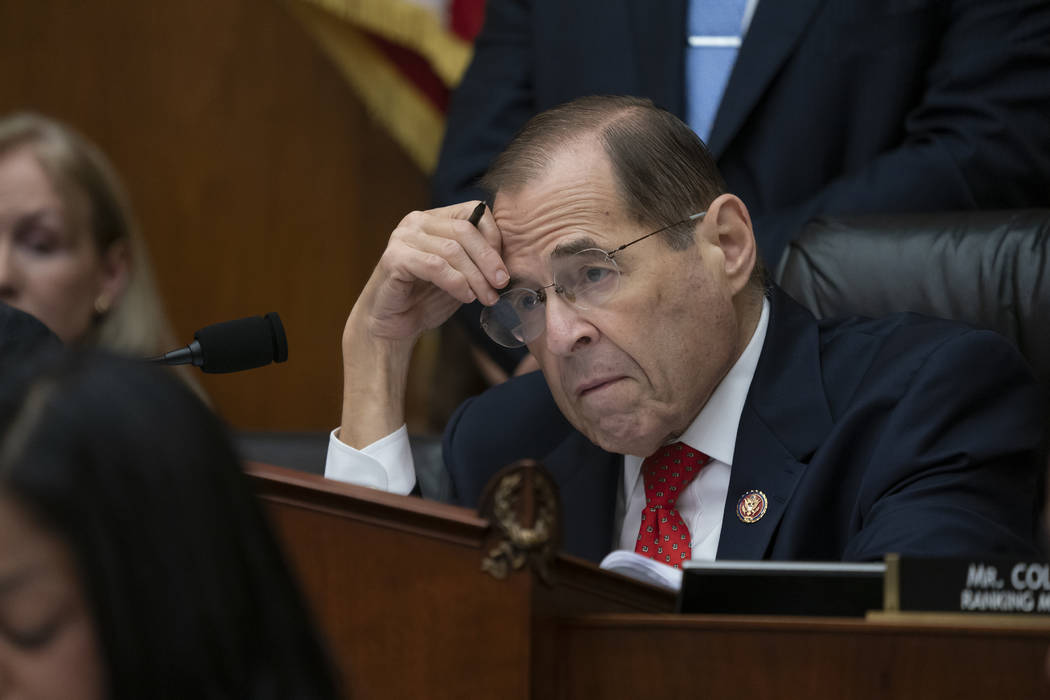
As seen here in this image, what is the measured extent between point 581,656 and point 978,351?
3.06 ft

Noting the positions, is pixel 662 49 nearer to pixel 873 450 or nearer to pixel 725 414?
pixel 725 414

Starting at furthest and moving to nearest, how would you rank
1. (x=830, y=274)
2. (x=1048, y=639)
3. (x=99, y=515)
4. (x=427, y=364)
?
1. (x=427, y=364)
2. (x=830, y=274)
3. (x=1048, y=639)
4. (x=99, y=515)

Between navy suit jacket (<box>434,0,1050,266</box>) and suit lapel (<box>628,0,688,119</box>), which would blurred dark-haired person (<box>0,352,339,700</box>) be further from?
suit lapel (<box>628,0,688,119</box>)

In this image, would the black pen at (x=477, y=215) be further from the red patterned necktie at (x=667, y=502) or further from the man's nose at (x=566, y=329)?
the red patterned necktie at (x=667, y=502)

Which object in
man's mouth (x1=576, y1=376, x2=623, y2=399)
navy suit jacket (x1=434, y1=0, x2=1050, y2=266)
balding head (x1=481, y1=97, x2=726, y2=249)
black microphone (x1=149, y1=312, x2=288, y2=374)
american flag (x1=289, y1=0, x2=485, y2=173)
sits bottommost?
man's mouth (x1=576, y1=376, x2=623, y2=399)

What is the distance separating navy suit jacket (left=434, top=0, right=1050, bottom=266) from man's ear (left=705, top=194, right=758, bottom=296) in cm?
38

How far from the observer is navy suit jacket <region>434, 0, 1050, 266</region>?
2676 mm

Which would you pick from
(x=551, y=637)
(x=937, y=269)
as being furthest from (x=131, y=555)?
(x=937, y=269)

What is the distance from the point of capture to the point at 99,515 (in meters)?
0.79

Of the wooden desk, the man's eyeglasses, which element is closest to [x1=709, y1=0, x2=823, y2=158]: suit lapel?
the man's eyeglasses

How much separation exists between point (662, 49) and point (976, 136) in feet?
2.05

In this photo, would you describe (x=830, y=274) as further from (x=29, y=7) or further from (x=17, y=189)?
(x=29, y=7)

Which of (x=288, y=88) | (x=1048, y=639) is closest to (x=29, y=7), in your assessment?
(x=288, y=88)

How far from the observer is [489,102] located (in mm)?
3057
